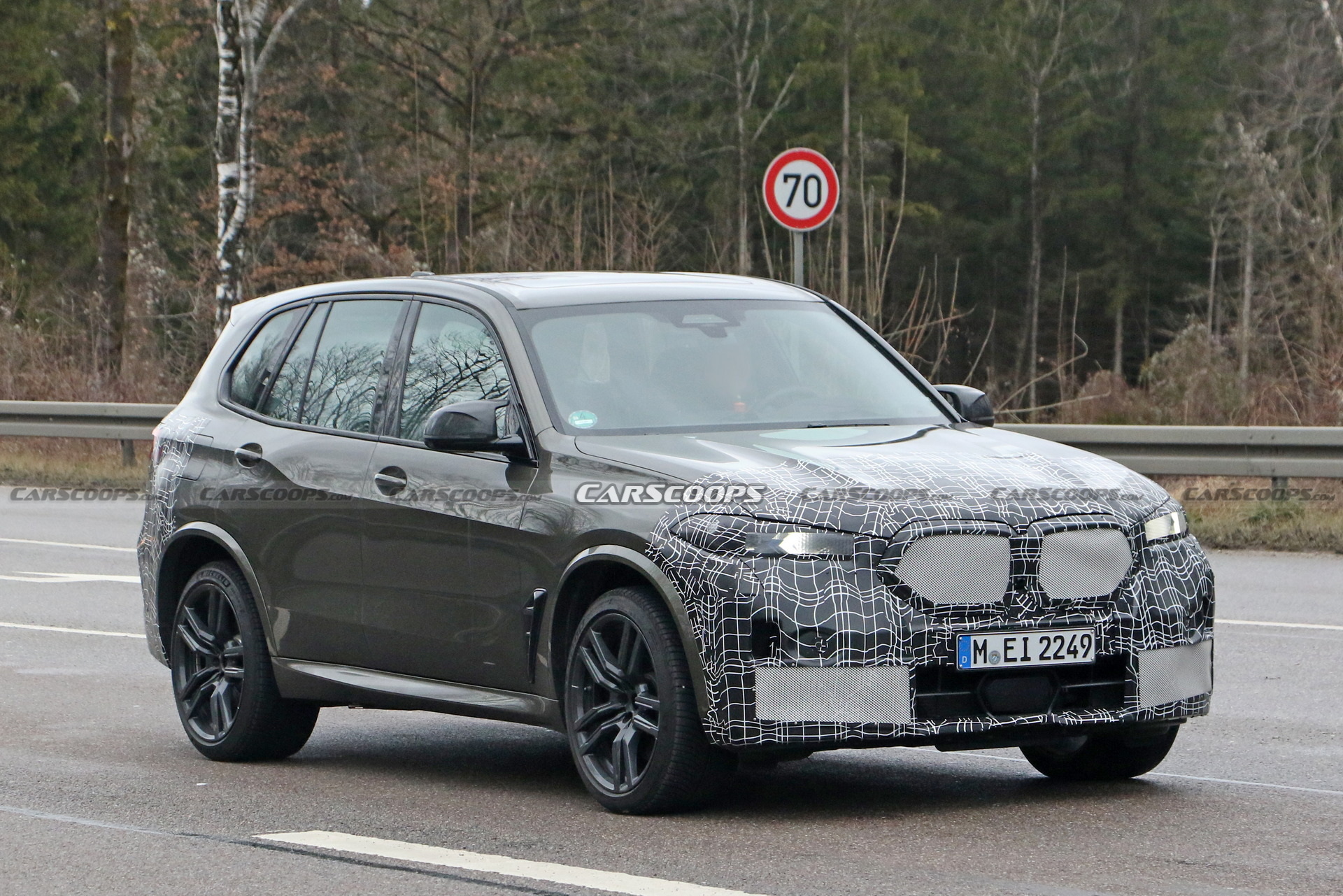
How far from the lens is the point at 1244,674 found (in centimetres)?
996

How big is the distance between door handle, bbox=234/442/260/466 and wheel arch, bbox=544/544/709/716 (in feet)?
6.04

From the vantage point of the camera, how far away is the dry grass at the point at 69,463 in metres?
24.0

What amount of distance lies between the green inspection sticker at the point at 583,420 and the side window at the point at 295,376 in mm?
1540

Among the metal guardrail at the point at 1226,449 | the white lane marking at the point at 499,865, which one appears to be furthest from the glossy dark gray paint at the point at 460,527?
the metal guardrail at the point at 1226,449

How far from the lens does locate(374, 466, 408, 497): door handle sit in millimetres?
7359

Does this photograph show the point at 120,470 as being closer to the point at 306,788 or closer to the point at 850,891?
the point at 306,788

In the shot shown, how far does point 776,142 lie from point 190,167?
17.4 m

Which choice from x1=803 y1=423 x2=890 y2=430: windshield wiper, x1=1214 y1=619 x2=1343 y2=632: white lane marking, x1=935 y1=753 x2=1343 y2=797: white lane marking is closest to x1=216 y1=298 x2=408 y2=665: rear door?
x1=803 y1=423 x2=890 y2=430: windshield wiper

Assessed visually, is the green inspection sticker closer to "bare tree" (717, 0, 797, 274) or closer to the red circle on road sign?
the red circle on road sign

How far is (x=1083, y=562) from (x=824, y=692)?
0.85 metres

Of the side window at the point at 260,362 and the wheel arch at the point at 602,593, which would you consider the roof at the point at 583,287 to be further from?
the wheel arch at the point at 602,593

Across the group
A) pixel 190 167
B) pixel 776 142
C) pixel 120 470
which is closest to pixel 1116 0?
pixel 776 142

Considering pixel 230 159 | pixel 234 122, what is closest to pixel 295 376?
pixel 230 159

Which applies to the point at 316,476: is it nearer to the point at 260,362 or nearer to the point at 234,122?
the point at 260,362
